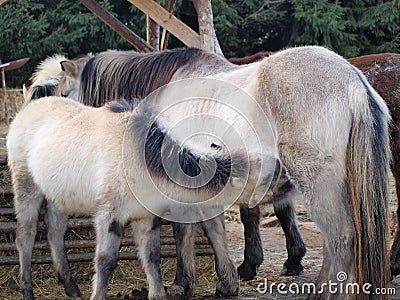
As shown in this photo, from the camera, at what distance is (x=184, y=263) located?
4809mm

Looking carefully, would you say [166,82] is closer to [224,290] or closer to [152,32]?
[224,290]

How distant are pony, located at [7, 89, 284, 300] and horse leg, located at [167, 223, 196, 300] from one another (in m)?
0.48

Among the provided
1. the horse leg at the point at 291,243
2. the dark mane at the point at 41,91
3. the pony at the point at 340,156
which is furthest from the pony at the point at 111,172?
the horse leg at the point at 291,243

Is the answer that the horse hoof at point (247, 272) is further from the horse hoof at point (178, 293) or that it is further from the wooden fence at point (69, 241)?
the horse hoof at point (178, 293)

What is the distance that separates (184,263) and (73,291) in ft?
2.84

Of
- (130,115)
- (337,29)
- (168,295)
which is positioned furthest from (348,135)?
(337,29)

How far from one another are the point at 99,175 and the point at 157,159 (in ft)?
1.37

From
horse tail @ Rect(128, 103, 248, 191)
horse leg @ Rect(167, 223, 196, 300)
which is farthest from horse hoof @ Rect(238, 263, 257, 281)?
horse tail @ Rect(128, 103, 248, 191)

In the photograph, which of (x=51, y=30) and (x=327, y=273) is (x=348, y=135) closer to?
(x=327, y=273)

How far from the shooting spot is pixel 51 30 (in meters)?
16.3

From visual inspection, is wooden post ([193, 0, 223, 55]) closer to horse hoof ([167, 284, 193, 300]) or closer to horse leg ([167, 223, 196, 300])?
horse leg ([167, 223, 196, 300])

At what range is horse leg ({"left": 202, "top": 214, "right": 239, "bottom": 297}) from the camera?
4867 millimetres

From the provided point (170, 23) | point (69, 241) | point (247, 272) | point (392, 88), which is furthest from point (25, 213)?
point (392, 88)

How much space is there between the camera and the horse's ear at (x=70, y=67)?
19.5ft
